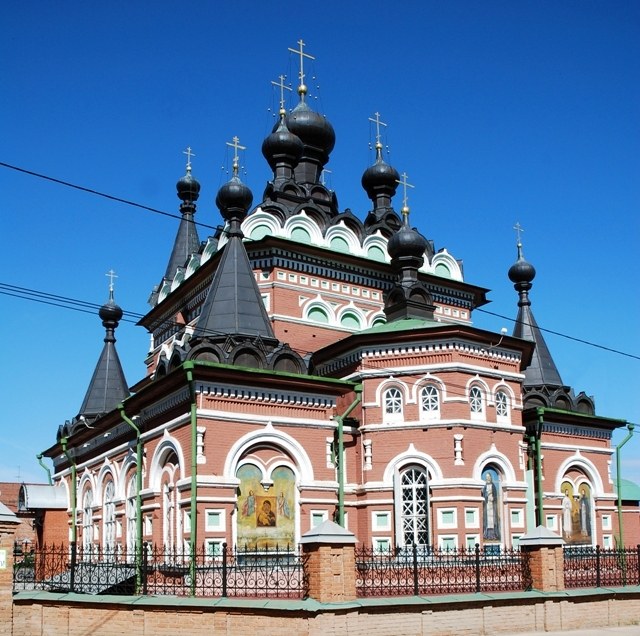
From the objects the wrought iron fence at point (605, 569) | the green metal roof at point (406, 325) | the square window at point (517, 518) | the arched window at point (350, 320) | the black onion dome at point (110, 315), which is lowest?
the wrought iron fence at point (605, 569)

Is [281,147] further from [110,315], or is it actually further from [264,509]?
[264,509]

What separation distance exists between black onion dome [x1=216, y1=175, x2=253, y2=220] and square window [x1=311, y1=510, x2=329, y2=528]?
6101 millimetres

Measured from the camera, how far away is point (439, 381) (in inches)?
617

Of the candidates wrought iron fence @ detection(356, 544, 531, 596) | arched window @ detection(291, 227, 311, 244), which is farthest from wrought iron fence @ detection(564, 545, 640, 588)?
arched window @ detection(291, 227, 311, 244)

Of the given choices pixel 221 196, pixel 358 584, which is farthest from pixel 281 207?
pixel 358 584

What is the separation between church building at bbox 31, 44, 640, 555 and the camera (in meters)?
14.2

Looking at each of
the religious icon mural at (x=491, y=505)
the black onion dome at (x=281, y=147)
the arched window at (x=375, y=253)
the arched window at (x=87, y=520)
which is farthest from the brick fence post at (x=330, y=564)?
the black onion dome at (x=281, y=147)

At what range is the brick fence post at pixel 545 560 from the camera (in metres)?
11.9

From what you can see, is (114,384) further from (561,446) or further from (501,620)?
(501,620)

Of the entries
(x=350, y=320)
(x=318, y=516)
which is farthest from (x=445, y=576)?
(x=350, y=320)

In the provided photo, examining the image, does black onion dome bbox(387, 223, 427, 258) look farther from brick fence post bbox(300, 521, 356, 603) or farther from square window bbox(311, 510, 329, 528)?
brick fence post bbox(300, 521, 356, 603)

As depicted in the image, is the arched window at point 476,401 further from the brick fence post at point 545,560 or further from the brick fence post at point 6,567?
the brick fence post at point 6,567

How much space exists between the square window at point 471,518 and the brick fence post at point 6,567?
25.0 feet

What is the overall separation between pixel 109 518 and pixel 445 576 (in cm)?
867
